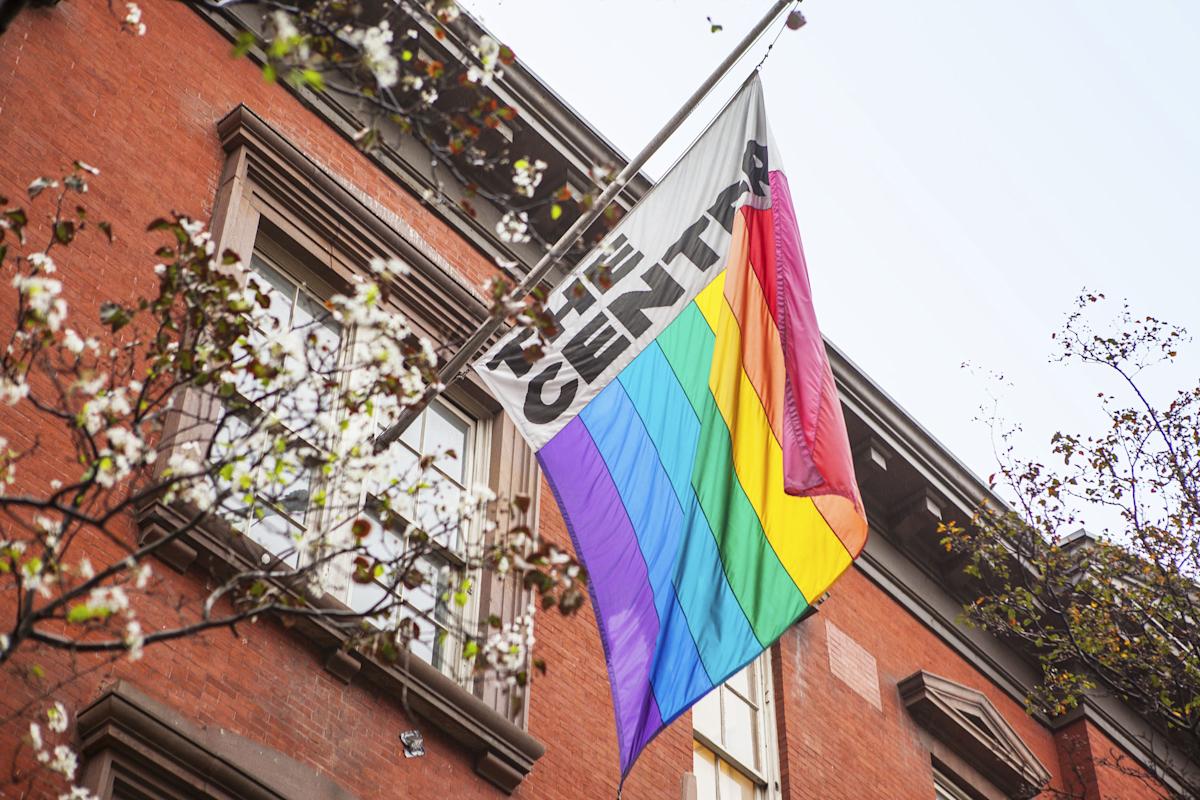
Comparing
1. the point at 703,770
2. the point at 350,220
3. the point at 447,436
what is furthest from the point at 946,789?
the point at 350,220

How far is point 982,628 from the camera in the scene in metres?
18.1

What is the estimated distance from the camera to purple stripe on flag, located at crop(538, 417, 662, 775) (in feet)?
30.5

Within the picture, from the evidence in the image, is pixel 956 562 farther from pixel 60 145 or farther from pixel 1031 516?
pixel 60 145

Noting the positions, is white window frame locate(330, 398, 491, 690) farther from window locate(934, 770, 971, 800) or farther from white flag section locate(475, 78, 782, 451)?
window locate(934, 770, 971, 800)

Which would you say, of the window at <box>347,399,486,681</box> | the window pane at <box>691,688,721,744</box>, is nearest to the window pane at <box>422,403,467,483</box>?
the window at <box>347,399,486,681</box>

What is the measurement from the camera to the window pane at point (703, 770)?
1341cm

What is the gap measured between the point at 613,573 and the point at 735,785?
5.04m

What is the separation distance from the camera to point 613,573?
961 centimetres

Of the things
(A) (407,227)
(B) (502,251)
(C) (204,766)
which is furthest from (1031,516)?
(C) (204,766)

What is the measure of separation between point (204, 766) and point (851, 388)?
10309 mm

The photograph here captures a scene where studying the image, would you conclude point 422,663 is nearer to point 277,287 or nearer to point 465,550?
point 465,550

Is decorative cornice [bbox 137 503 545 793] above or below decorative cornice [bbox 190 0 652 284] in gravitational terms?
below

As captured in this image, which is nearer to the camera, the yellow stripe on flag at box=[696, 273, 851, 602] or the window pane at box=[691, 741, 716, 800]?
the yellow stripe on flag at box=[696, 273, 851, 602]

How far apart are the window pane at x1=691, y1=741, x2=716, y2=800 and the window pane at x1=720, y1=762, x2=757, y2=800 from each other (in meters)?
0.13
